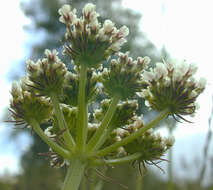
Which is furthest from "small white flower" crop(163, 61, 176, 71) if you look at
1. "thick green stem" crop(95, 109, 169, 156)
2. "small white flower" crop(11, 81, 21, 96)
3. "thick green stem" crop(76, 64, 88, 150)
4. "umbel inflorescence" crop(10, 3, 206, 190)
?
"small white flower" crop(11, 81, 21, 96)

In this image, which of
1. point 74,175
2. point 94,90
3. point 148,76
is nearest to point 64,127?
point 74,175

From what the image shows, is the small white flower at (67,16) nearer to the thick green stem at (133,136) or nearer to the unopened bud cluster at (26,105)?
the unopened bud cluster at (26,105)

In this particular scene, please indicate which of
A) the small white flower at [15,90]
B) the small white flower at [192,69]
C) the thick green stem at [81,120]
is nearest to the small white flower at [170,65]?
the small white flower at [192,69]

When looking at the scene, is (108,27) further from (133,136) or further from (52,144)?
(52,144)

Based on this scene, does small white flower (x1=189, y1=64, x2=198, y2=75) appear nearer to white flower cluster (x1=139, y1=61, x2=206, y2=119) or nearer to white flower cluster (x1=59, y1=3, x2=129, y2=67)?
white flower cluster (x1=139, y1=61, x2=206, y2=119)

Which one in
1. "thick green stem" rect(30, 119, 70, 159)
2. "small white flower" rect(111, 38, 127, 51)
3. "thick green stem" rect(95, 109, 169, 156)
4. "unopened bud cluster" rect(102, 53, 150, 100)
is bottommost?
"thick green stem" rect(30, 119, 70, 159)

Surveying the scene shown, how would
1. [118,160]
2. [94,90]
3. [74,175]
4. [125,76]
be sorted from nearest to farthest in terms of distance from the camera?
1. [74,175]
2. [118,160]
3. [125,76]
4. [94,90]

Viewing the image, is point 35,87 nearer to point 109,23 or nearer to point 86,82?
point 86,82

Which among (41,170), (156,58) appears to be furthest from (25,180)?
(156,58)
